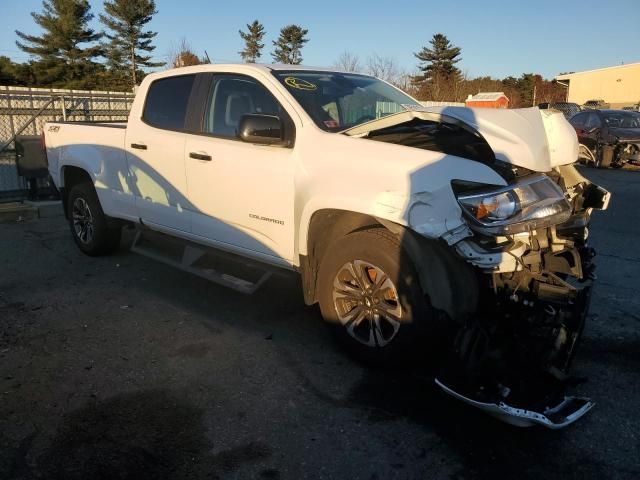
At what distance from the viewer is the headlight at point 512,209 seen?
316 cm

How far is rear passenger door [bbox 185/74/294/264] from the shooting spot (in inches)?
164

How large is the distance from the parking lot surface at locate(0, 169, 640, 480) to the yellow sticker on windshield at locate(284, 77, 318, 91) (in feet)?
6.17

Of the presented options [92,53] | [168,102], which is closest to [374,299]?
[168,102]

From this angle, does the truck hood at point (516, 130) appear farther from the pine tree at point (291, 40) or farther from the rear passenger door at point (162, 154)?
the pine tree at point (291, 40)

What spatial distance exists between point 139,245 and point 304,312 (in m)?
1.89

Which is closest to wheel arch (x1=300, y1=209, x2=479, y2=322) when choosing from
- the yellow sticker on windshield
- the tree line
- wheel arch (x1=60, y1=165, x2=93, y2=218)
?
the yellow sticker on windshield

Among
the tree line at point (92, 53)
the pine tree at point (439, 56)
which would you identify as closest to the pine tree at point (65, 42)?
the tree line at point (92, 53)

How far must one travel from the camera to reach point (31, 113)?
37.6ft

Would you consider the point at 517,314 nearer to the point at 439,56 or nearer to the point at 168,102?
the point at 168,102

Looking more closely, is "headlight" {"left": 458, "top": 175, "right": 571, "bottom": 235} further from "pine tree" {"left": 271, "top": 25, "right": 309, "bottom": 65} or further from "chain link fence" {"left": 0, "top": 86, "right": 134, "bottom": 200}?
"pine tree" {"left": 271, "top": 25, "right": 309, "bottom": 65}

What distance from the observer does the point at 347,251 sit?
373 cm

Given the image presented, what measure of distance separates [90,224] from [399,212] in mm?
4344

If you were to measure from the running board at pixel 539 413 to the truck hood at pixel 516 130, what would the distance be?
1390 millimetres

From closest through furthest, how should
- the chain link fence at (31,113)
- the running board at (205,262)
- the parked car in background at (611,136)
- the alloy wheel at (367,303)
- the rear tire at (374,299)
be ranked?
the rear tire at (374,299) → the alloy wheel at (367,303) → the running board at (205,262) → the chain link fence at (31,113) → the parked car in background at (611,136)
